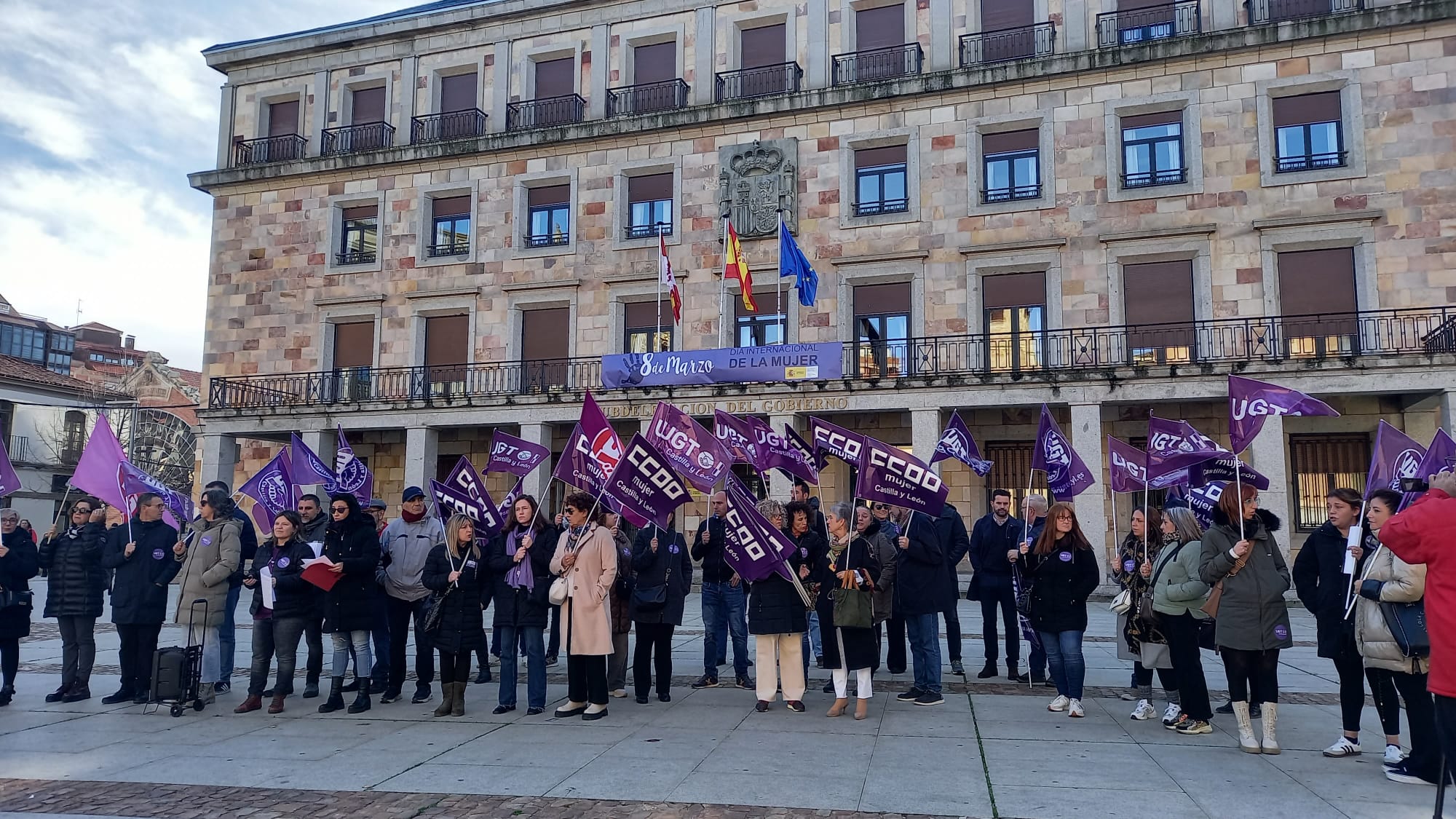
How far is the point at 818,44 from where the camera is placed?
24.7 meters

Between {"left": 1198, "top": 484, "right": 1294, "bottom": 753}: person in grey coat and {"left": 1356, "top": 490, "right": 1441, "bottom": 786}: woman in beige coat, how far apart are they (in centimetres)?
57

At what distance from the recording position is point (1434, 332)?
748 inches

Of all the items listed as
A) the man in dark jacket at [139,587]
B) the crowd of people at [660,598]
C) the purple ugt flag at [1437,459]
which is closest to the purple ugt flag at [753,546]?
the crowd of people at [660,598]

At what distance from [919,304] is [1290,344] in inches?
308

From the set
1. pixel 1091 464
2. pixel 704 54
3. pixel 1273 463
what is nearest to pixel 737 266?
pixel 704 54

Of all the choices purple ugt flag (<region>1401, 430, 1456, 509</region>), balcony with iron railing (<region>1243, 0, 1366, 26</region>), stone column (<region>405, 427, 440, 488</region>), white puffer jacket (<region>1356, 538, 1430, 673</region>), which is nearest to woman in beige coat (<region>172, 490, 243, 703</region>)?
white puffer jacket (<region>1356, 538, 1430, 673</region>)

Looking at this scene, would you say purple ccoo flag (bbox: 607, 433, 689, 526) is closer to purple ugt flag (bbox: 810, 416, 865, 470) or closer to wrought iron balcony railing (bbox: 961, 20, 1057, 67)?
purple ugt flag (bbox: 810, 416, 865, 470)

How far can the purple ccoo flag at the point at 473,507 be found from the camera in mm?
10469

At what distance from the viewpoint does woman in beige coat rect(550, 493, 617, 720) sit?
812 centimetres

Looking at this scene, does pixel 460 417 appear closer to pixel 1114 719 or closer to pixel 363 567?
pixel 363 567

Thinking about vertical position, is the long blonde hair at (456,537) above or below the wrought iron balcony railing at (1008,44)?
below

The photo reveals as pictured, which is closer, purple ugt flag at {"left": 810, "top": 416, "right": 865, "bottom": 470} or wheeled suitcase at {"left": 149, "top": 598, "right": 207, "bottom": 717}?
wheeled suitcase at {"left": 149, "top": 598, "right": 207, "bottom": 717}

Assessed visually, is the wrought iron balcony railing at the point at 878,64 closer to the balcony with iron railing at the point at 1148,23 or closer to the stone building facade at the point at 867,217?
the stone building facade at the point at 867,217

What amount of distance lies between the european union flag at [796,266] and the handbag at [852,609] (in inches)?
568
